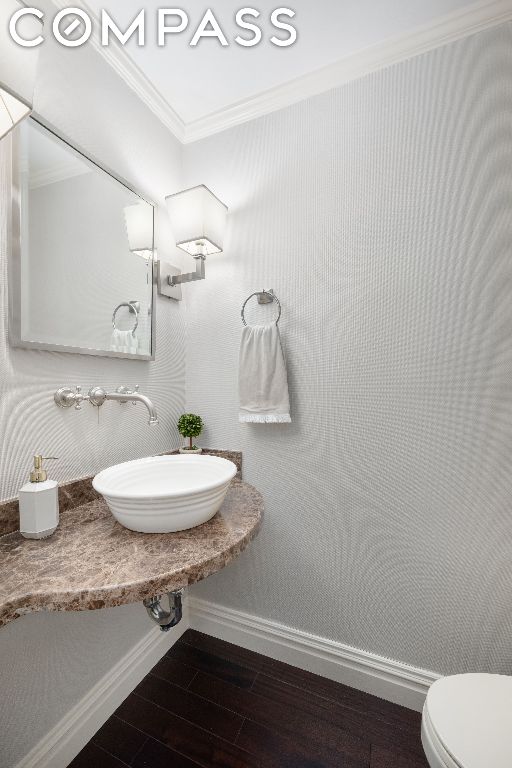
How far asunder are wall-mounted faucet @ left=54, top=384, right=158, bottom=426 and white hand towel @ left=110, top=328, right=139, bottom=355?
0.17m

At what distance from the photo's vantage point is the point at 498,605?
3.58 ft

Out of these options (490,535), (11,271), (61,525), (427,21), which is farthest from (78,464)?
(427,21)

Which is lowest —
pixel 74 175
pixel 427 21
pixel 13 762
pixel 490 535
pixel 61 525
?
pixel 13 762

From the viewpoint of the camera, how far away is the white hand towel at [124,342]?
1246mm

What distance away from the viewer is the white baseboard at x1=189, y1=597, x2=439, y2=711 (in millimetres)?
1210

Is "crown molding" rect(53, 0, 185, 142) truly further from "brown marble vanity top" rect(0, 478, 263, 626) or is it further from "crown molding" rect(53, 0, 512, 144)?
"brown marble vanity top" rect(0, 478, 263, 626)

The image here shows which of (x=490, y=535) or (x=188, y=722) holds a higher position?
(x=490, y=535)

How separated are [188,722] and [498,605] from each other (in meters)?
1.14

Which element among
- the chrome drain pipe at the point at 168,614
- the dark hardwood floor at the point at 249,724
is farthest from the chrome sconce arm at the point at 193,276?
the dark hardwood floor at the point at 249,724

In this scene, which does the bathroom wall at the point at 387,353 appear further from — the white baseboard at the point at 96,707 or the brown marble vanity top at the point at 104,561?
the brown marble vanity top at the point at 104,561

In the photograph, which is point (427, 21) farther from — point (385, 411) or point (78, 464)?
point (78, 464)

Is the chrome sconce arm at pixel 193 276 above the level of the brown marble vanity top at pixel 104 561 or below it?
above

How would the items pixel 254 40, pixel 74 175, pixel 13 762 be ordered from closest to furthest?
pixel 13 762 < pixel 74 175 < pixel 254 40

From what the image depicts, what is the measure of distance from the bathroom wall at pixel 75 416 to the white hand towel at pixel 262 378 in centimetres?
39
